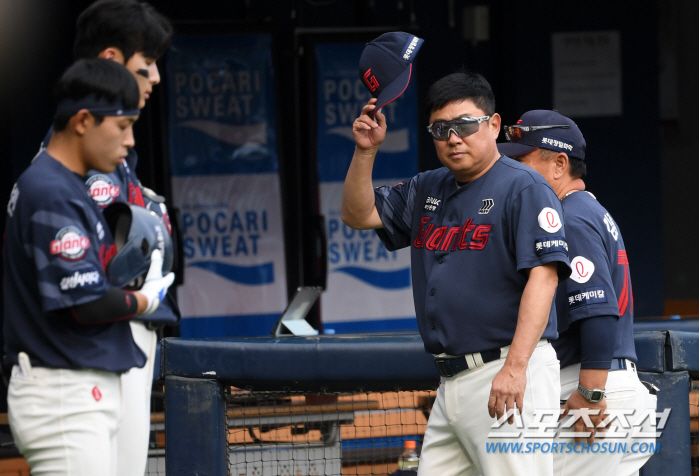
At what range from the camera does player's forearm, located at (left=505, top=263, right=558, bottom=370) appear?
2.57 metres

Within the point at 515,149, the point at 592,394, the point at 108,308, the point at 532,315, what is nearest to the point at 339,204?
the point at 515,149

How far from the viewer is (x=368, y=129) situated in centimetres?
290

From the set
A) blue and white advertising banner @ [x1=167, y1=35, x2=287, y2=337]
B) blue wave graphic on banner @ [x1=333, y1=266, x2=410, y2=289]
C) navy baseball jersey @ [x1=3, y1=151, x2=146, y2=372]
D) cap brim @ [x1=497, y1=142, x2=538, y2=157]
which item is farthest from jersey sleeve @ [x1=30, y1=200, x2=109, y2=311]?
blue wave graphic on banner @ [x1=333, y1=266, x2=410, y2=289]

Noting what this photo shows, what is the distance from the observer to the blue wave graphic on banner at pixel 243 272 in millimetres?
6254

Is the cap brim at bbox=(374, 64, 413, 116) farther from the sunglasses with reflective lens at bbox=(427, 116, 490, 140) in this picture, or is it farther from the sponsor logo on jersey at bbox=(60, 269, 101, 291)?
the sponsor logo on jersey at bbox=(60, 269, 101, 291)

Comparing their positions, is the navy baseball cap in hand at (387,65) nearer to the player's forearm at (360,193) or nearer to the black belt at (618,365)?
the player's forearm at (360,193)

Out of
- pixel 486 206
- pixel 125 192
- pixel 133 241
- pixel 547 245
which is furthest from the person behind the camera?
pixel 486 206

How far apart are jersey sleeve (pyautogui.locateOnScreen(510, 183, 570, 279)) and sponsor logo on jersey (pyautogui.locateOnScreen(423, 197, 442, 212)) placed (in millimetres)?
285

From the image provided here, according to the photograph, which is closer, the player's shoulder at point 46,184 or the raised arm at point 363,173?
the player's shoulder at point 46,184

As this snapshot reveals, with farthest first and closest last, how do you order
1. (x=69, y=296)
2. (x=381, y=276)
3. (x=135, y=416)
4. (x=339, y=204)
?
(x=381, y=276), (x=339, y=204), (x=135, y=416), (x=69, y=296)

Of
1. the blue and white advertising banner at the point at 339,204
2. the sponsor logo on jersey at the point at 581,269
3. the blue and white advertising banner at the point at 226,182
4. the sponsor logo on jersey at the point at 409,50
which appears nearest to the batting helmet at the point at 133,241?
the sponsor logo on jersey at the point at 409,50

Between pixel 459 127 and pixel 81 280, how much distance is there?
1.22 m

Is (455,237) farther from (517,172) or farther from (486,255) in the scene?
(517,172)

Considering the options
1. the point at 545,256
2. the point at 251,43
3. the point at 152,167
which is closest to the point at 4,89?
the point at 152,167
